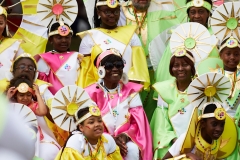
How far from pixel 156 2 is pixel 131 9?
0.28 meters

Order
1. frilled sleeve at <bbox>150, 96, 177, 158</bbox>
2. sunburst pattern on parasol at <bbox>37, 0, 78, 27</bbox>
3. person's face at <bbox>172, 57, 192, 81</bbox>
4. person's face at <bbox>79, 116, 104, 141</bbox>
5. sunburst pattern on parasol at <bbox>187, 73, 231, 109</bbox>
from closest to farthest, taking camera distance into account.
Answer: person's face at <bbox>79, 116, 104, 141</bbox>
sunburst pattern on parasol at <bbox>187, 73, 231, 109</bbox>
frilled sleeve at <bbox>150, 96, 177, 158</bbox>
person's face at <bbox>172, 57, 192, 81</bbox>
sunburst pattern on parasol at <bbox>37, 0, 78, 27</bbox>

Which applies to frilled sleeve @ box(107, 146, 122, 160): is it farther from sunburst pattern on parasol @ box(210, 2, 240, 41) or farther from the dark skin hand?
sunburst pattern on parasol @ box(210, 2, 240, 41)

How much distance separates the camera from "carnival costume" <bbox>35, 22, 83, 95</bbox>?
4867 mm

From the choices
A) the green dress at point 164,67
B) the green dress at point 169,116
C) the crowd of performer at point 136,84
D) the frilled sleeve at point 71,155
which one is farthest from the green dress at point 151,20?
the frilled sleeve at point 71,155

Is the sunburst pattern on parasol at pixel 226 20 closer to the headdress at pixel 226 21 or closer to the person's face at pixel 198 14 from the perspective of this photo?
the headdress at pixel 226 21

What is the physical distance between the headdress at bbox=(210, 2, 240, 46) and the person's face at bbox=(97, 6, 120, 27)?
94 centimetres

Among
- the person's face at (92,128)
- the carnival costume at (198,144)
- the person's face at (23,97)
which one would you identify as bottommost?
the carnival costume at (198,144)

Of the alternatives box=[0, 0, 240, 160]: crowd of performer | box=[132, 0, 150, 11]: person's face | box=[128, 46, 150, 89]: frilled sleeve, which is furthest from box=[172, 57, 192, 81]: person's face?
box=[132, 0, 150, 11]: person's face

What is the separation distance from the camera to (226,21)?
5266mm

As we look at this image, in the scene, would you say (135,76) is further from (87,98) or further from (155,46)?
(87,98)

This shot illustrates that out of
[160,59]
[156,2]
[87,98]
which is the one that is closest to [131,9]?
[156,2]

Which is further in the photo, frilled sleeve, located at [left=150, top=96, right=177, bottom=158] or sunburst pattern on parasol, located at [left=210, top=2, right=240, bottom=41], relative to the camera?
sunburst pattern on parasol, located at [left=210, top=2, right=240, bottom=41]

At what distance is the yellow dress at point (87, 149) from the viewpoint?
11.7ft

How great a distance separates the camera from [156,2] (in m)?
5.68
